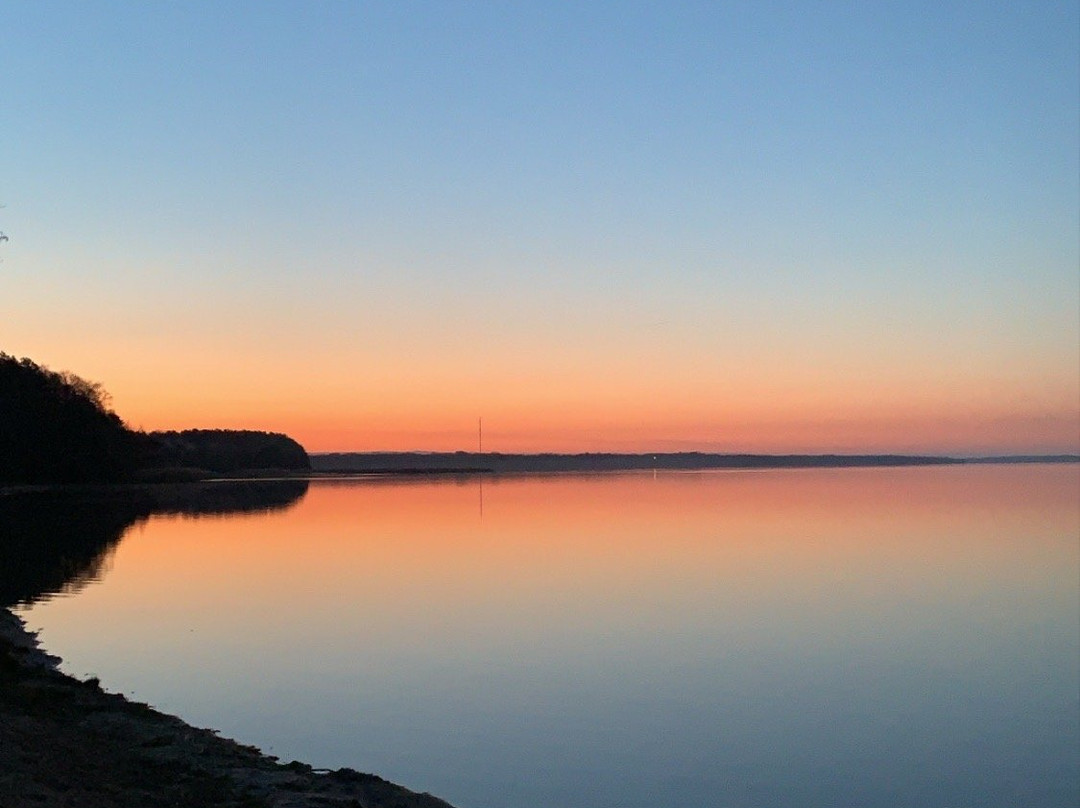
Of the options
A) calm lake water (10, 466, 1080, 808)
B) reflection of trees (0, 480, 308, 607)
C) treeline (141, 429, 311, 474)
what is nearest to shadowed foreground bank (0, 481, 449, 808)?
calm lake water (10, 466, 1080, 808)

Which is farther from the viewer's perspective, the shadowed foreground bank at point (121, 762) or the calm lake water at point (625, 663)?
the calm lake water at point (625, 663)

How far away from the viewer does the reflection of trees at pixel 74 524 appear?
22.0m

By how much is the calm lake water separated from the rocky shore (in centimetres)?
91

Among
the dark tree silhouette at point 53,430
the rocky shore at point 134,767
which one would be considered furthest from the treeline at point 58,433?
the rocky shore at point 134,767

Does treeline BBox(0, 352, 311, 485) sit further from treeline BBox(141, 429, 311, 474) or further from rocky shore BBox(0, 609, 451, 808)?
rocky shore BBox(0, 609, 451, 808)

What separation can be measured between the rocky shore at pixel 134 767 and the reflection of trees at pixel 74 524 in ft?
32.5

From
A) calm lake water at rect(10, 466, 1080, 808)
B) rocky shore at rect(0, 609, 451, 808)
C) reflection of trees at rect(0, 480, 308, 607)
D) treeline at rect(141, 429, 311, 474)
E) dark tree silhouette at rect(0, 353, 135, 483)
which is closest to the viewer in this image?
rocky shore at rect(0, 609, 451, 808)

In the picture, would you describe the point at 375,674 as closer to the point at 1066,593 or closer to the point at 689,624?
the point at 689,624

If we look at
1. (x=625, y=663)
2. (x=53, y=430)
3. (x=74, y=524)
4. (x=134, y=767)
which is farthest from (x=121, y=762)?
(x=53, y=430)

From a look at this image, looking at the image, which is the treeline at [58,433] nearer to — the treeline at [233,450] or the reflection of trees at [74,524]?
the reflection of trees at [74,524]

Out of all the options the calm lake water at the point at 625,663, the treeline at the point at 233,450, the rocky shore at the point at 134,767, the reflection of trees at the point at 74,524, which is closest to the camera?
the rocky shore at the point at 134,767

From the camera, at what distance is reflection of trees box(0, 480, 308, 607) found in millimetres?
21969

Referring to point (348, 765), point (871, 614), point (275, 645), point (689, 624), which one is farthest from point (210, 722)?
point (871, 614)

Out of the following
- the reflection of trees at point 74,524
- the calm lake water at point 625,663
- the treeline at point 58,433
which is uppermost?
the treeline at point 58,433
